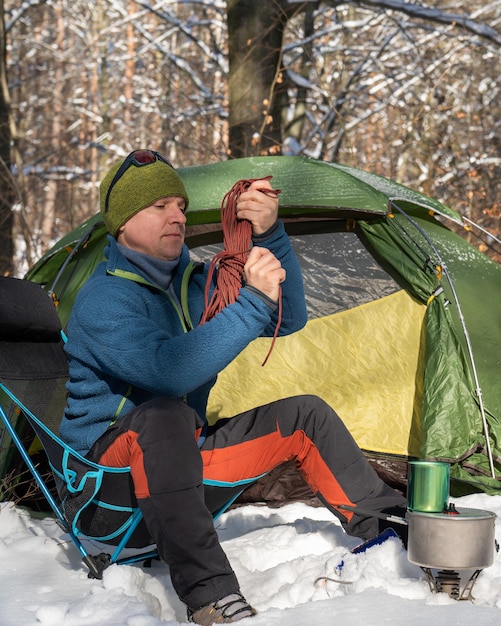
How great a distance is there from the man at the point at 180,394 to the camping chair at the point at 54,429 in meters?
0.08

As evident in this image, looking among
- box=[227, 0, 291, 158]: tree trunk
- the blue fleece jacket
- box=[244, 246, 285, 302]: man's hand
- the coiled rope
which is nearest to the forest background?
box=[227, 0, 291, 158]: tree trunk

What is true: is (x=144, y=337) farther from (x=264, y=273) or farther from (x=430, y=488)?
(x=430, y=488)

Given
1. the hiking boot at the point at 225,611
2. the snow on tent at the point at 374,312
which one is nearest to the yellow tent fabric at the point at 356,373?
the snow on tent at the point at 374,312

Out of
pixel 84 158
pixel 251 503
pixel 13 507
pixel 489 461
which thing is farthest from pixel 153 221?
pixel 84 158

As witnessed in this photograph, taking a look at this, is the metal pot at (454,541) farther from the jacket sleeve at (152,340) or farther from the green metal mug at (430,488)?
the jacket sleeve at (152,340)

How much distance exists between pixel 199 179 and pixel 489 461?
1839mm

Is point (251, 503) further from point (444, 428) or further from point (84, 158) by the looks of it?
point (84, 158)

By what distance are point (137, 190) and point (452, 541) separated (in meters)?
1.34

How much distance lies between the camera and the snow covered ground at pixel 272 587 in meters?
1.98

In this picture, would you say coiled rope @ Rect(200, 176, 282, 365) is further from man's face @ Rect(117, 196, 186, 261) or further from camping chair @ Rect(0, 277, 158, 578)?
camping chair @ Rect(0, 277, 158, 578)

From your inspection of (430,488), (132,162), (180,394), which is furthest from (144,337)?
(430,488)

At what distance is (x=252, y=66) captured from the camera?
711 centimetres

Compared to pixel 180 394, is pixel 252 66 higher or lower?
higher

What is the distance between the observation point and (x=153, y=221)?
8.19 feet
